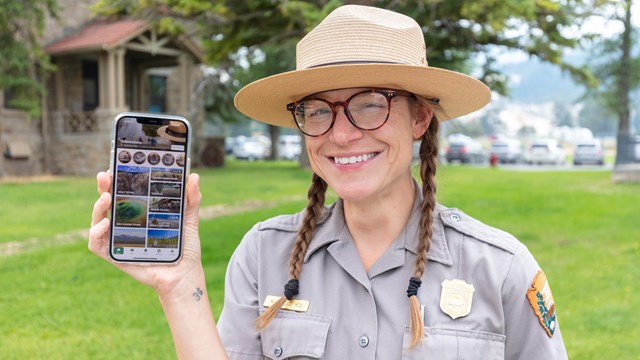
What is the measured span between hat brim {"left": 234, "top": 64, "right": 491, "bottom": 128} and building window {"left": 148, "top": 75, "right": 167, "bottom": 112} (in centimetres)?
2537

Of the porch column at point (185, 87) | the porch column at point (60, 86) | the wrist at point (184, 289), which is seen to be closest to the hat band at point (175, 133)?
the wrist at point (184, 289)

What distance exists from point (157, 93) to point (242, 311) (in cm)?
2615

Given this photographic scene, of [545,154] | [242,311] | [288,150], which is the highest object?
[242,311]

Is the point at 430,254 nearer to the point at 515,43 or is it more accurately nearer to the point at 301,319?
the point at 301,319

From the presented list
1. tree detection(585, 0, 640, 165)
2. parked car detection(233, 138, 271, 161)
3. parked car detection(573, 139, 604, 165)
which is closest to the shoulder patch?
tree detection(585, 0, 640, 165)

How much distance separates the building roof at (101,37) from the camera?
809 inches

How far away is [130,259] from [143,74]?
80.1 feet

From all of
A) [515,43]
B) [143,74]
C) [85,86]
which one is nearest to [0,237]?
[515,43]

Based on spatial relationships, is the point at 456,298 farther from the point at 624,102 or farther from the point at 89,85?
the point at 89,85

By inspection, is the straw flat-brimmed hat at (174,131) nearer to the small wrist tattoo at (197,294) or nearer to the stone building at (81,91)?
the small wrist tattoo at (197,294)

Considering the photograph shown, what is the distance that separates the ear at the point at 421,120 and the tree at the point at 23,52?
62.7 ft

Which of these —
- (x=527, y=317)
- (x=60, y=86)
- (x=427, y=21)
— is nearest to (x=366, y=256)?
(x=527, y=317)

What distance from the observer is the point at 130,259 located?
6.26 ft

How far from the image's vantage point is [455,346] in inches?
75.4
